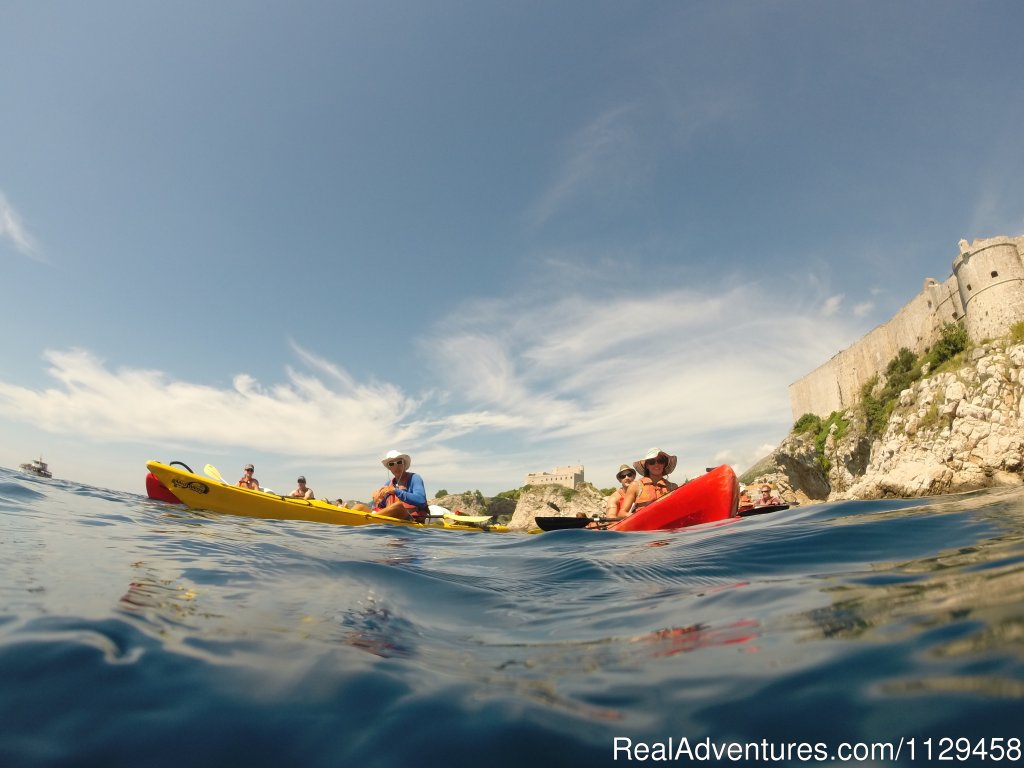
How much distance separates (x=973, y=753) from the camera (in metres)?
0.87

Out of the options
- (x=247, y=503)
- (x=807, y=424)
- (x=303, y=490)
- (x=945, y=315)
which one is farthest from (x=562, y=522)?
(x=807, y=424)

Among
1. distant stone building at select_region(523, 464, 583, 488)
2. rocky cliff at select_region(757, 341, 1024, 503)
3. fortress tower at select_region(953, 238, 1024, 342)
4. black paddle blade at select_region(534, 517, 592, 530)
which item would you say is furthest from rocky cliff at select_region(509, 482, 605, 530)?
black paddle blade at select_region(534, 517, 592, 530)

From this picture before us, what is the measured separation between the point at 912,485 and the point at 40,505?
3059cm

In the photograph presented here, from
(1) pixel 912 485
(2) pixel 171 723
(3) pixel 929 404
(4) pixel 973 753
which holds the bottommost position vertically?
(2) pixel 171 723

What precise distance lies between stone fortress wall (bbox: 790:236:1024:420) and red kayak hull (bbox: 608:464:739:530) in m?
33.2

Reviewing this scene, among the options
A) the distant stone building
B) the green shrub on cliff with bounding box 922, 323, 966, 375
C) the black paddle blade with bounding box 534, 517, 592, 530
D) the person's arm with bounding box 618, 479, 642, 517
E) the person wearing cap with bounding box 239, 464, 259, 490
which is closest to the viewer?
the black paddle blade with bounding box 534, 517, 592, 530

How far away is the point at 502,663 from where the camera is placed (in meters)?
1.61

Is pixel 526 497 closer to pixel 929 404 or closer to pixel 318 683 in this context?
pixel 929 404

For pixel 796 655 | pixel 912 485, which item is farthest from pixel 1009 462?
pixel 796 655

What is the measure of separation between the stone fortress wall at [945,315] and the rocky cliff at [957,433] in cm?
284

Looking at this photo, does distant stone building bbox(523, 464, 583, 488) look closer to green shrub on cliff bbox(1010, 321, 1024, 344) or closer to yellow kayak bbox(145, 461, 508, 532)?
green shrub on cliff bbox(1010, 321, 1024, 344)

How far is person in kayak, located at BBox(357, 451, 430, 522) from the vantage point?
30.0 feet

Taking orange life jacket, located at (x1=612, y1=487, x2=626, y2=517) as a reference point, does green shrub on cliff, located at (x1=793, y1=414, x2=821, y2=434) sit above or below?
above

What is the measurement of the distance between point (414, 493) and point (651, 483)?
4.51 meters
